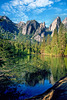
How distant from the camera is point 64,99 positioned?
4.69 metres

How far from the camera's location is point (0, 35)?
243 inches

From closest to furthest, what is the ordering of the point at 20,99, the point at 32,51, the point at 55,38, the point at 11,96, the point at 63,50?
1. the point at 20,99
2. the point at 11,96
3. the point at 63,50
4. the point at 55,38
5. the point at 32,51

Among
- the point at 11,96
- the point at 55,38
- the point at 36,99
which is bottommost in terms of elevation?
the point at 11,96

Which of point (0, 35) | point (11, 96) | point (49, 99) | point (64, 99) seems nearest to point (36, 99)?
point (49, 99)

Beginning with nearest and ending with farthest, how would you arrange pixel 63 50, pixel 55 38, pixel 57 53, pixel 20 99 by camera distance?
pixel 20 99 → pixel 63 50 → pixel 57 53 → pixel 55 38

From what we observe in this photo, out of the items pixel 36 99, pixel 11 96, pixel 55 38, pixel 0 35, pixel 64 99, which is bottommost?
pixel 11 96

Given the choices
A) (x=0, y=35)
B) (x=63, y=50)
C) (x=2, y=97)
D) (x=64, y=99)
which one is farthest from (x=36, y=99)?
(x=63, y=50)

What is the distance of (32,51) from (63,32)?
197 feet

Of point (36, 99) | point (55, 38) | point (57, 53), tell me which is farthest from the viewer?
point (55, 38)

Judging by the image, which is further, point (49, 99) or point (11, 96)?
point (11, 96)

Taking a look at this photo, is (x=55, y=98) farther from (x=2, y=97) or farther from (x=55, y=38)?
(x=55, y=38)

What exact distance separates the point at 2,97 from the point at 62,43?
5093 cm

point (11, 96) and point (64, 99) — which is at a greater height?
point (64, 99)

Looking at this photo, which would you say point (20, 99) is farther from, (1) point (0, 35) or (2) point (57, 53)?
(2) point (57, 53)
